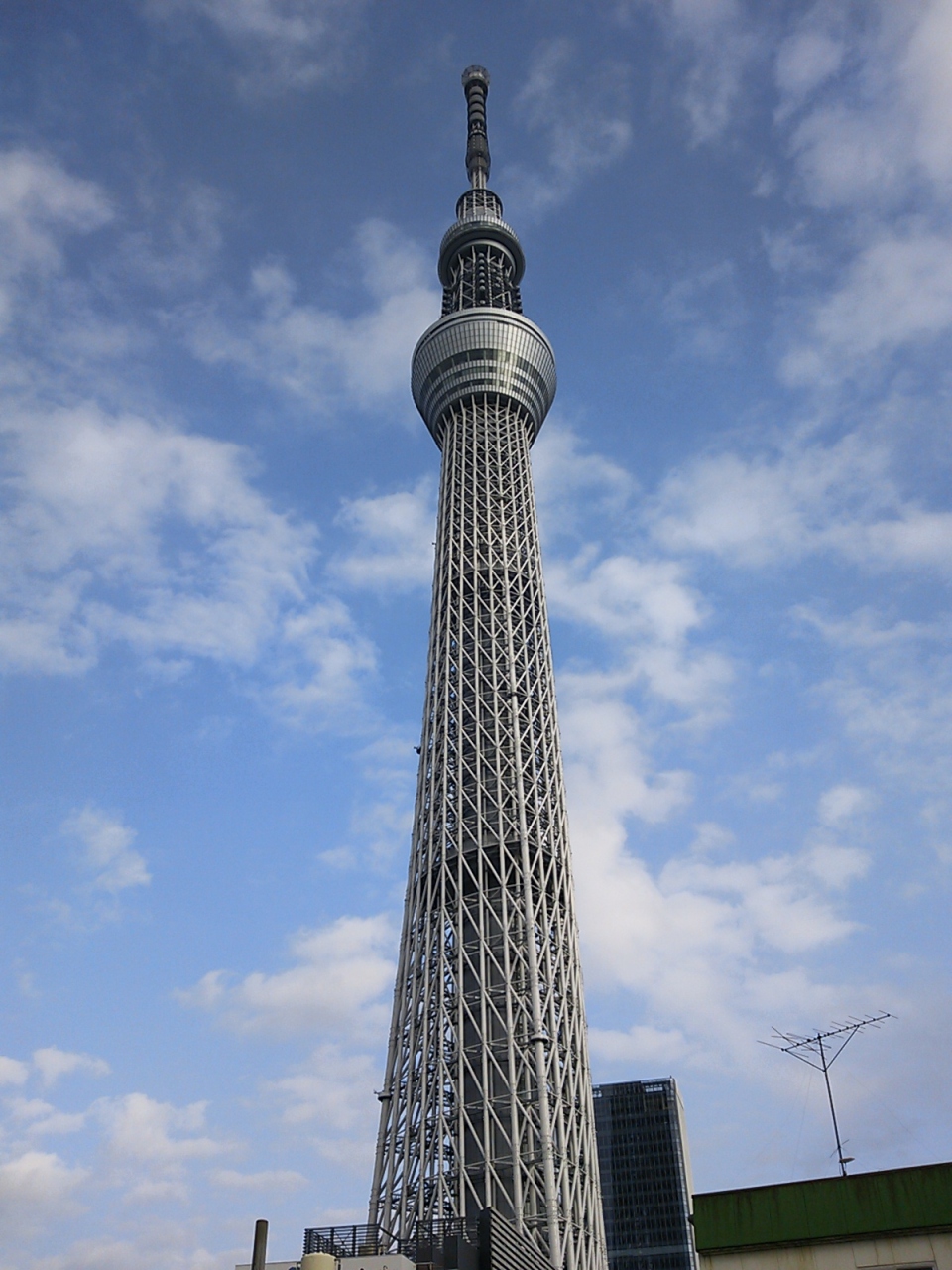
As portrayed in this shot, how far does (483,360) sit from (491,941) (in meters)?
49.5

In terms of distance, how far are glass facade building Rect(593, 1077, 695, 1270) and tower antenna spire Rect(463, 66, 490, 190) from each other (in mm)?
145893

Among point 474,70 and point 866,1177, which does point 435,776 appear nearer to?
point 866,1177

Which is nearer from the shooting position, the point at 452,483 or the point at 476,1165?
the point at 476,1165

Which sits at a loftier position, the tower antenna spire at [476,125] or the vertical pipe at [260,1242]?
the tower antenna spire at [476,125]

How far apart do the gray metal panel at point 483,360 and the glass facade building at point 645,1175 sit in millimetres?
131398

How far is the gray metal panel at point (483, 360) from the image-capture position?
9775cm

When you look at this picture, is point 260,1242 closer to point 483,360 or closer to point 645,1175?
point 483,360

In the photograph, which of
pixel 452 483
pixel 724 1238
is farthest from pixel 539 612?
pixel 724 1238

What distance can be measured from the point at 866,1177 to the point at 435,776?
54072 millimetres

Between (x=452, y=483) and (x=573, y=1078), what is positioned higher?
(x=452, y=483)

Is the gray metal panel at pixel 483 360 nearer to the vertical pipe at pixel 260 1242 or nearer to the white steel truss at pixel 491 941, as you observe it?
the white steel truss at pixel 491 941

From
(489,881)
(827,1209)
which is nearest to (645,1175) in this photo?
(489,881)

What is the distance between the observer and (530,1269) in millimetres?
49375

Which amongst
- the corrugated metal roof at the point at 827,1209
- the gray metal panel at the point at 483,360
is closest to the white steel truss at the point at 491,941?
the gray metal panel at the point at 483,360
